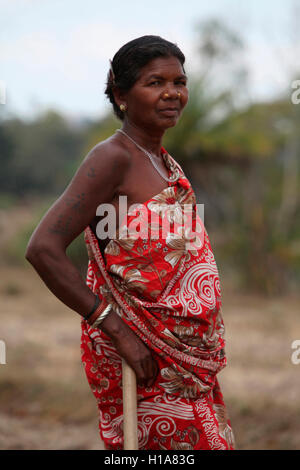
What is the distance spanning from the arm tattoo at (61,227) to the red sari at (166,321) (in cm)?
16

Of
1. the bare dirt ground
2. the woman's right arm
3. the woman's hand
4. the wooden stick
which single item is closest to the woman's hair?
the woman's right arm

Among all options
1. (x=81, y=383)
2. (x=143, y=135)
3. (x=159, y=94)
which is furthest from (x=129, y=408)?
(x=81, y=383)

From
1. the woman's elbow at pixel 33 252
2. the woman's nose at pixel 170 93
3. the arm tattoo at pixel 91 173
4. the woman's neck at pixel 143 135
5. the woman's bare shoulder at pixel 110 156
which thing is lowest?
the woman's elbow at pixel 33 252

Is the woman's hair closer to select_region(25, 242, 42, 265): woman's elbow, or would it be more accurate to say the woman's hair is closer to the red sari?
the red sari

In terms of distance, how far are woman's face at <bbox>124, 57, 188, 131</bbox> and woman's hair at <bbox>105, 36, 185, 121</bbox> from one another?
17 millimetres

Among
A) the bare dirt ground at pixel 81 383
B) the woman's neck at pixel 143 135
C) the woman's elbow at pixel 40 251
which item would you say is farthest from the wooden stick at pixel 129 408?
the bare dirt ground at pixel 81 383

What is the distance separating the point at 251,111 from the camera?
11828mm

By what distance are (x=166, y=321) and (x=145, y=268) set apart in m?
0.19

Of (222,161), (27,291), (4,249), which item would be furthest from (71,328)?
(4,249)

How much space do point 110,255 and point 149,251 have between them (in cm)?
13

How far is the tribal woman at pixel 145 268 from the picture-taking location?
5.60 ft

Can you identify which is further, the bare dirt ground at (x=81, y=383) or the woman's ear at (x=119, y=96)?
the bare dirt ground at (x=81, y=383)

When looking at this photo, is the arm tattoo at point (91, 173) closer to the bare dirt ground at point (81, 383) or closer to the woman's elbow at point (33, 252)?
the woman's elbow at point (33, 252)
